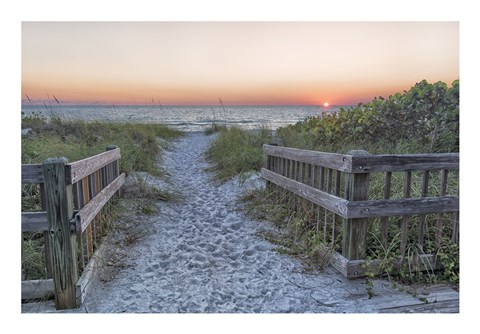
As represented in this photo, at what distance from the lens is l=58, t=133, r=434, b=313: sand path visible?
295 cm

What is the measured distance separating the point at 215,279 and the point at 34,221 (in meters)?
1.72

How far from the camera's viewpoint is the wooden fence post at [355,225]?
3209mm

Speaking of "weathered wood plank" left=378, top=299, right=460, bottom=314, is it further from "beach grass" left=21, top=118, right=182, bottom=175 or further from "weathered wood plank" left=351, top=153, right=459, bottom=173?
"beach grass" left=21, top=118, right=182, bottom=175

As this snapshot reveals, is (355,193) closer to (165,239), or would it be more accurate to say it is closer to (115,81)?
(165,239)

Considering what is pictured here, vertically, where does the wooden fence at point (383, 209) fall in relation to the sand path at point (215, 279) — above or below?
above

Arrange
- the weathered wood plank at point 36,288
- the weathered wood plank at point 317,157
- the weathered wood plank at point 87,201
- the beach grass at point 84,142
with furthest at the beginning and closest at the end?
the beach grass at point 84,142 → the weathered wood plank at point 87,201 → the weathered wood plank at point 317,157 → the weathered wood plank at point 36,288

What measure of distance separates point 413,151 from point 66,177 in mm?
6112

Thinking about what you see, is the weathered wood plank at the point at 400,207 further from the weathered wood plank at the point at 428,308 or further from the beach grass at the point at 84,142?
the beach grass at the point at 84,142

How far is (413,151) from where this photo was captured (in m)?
6.57

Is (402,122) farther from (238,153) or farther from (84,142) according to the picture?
(84,142)

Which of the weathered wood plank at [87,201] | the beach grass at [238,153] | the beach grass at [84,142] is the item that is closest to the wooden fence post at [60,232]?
the weathered wood plank at [87,201]

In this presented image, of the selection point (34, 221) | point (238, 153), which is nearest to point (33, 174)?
point (34, 221)

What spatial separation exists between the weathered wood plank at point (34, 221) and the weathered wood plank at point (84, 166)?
354 millimetres

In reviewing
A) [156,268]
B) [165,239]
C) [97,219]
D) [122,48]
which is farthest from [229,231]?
[122,48]
